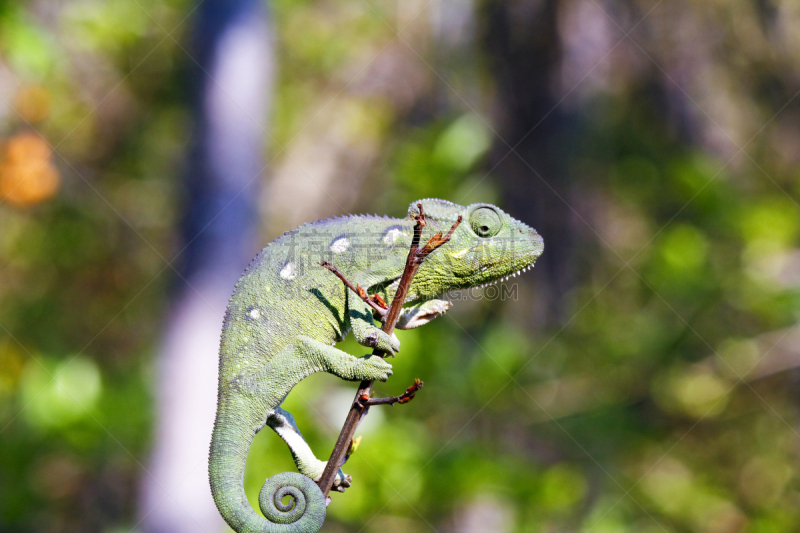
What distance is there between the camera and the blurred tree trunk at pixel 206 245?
12.6ft

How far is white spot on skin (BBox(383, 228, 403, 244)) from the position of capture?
5.17 feet

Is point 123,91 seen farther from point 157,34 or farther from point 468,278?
point 468,278

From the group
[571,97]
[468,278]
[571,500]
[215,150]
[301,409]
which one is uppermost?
[571,97]

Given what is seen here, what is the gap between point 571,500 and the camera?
382cm

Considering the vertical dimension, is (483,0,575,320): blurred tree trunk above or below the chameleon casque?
above

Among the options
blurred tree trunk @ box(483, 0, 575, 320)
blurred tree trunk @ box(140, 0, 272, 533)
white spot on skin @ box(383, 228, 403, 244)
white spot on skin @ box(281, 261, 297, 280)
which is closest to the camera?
white spot on skin @ box(281, 261, 297, 280)

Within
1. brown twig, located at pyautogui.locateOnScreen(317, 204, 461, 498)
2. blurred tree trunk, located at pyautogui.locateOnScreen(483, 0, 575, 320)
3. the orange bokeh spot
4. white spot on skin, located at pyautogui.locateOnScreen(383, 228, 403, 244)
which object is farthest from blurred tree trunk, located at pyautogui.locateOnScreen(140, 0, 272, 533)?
brown twig, located at pyautogui.locateOnScreen(317, 204, 461, 498)

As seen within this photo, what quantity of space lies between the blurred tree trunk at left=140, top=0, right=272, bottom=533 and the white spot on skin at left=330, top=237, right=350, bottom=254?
2.61 m

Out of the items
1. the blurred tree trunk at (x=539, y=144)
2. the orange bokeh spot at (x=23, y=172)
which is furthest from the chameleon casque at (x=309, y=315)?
the blurred tree trunk at (x=539, y=144)

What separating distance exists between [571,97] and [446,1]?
6.09ft

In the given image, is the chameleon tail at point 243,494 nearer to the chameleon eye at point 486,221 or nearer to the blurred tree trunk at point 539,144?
the chameleon eye at point 486,221

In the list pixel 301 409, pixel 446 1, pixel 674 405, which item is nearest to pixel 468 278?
pixel 301 409

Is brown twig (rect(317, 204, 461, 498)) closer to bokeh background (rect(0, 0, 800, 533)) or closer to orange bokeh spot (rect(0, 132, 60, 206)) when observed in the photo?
bokeh background (rect(0, 0, 800, 533))

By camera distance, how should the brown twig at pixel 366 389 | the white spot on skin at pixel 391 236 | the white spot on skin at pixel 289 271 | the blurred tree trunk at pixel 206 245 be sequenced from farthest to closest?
1. the blurred tree trunk at pixel 206 245
2. the white spot on skin at pixel 391 236
3. the white spot on skin at pixel 289 271
4. the brown twig at pixel 366 389
